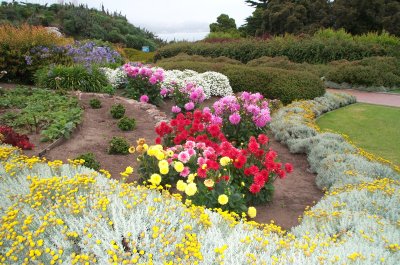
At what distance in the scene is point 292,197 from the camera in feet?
16.2

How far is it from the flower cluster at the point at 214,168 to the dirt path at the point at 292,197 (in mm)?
205

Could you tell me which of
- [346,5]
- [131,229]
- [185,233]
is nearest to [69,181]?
[131,229]

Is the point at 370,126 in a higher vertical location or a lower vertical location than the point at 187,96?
lower

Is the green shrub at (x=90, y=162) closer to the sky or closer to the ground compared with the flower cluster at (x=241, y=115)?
closer to the ground

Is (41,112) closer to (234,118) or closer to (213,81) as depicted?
(234,118)

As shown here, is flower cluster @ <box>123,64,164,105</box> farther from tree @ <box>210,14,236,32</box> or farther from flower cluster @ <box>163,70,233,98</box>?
tree @ <box>210,14,236,32</box>

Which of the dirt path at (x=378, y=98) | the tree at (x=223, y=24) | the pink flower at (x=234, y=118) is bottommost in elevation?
the dirt path at (x=378, y=98)

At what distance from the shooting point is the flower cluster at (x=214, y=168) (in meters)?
3.82

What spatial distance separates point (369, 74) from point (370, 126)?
21.1 feet

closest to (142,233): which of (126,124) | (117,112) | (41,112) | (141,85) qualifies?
(126,124)

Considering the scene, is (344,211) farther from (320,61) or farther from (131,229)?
(320,61)

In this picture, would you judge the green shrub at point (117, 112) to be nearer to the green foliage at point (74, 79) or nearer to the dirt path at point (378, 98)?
the green foliage at point (74, 79)

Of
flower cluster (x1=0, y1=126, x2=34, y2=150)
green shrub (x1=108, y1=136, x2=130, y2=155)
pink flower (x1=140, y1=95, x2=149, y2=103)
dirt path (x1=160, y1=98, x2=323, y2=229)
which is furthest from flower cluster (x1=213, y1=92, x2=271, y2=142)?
pink flower (x1=140, y1=95, x2=149, y2=103)

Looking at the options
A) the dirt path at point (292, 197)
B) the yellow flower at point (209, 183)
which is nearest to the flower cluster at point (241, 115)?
the dirt path at point (292, 197)
